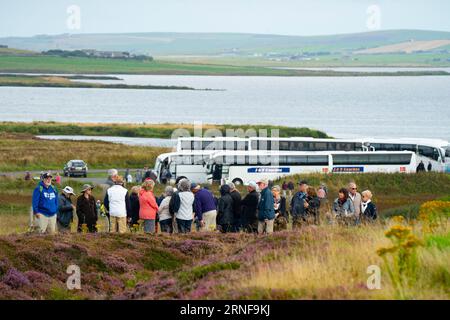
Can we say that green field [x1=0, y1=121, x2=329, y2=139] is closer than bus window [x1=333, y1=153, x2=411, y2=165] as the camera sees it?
No

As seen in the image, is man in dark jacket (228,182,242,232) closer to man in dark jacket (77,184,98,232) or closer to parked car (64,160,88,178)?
man in dark jacket (77,184,98,232)

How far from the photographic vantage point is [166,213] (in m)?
24.6

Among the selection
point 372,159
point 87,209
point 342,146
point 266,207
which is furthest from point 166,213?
point 342,146

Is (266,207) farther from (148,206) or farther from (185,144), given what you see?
(185,144)

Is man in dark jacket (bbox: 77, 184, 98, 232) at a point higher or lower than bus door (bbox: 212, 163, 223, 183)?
higher

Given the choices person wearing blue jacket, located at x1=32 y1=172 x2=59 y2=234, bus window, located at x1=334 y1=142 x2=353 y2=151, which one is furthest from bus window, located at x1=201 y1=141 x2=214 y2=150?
person wearing blue jacket, located at x1=32 y1=172 x2=59 y2=234

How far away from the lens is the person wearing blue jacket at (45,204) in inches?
860

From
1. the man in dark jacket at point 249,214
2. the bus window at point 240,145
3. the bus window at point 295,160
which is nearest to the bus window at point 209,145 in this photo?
the bus window at point 240,145

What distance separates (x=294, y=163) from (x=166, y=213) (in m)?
43.4

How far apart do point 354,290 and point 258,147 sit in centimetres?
6285

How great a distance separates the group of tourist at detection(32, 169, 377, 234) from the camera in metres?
22.9
